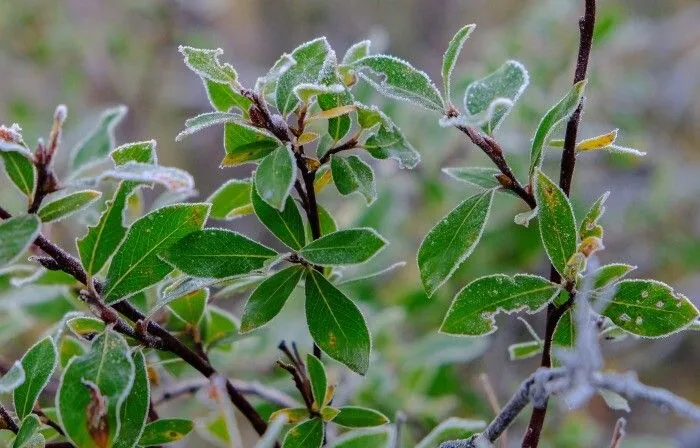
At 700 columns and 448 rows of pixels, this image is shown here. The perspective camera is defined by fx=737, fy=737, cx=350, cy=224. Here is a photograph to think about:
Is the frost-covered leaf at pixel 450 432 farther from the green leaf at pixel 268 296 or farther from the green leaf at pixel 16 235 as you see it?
the green leaf at pixel 16 235

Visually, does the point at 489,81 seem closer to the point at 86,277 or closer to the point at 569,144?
the point at 569,144

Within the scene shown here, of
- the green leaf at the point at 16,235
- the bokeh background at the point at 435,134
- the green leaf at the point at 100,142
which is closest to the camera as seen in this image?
the green leaf at the point at 16,235

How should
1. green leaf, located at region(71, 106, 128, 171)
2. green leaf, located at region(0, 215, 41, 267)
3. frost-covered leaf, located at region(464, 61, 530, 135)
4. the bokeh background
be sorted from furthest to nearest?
1. the bokeh background
2. green leaf, located at region(71, 106, 128, 171)
3. frost-covered leaf, located at region(464, 61, 530, 135)
4. green leaf, located at region(0, 215, 41, 267)

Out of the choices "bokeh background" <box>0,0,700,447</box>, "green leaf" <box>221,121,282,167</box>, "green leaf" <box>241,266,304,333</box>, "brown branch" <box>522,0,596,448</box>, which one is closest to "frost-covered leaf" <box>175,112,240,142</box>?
"green leaf" <box>221,121,282,167</box>

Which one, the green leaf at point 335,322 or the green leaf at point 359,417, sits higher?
the green leaf at point 335,322

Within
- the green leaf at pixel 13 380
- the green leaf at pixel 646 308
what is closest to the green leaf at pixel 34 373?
the green leaf at pixel 13 380

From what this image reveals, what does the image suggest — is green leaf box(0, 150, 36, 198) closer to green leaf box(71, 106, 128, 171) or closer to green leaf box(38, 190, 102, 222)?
green leaf box(38, 190, 102, 222)

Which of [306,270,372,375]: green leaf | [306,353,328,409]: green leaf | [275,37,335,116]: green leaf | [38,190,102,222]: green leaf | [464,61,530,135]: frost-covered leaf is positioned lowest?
[306,353,328,409]: green leaf
